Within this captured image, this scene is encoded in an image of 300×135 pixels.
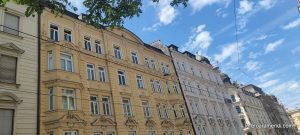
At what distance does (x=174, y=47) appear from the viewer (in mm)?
38562

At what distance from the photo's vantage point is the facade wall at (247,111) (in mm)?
55250

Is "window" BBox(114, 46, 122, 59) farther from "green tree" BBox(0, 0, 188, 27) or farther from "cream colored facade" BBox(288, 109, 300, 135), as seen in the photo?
"cream colored facade" BBox(288, 109, 300, 135)

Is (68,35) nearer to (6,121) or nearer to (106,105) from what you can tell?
(106,105)

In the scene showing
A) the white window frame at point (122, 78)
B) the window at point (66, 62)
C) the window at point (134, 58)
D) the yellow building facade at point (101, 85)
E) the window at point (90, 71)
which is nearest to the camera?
the yellow building facade at point (101, 85)

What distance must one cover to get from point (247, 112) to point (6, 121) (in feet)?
169

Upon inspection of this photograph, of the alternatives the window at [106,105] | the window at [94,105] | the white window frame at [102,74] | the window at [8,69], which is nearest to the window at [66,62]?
the window at [94,105]

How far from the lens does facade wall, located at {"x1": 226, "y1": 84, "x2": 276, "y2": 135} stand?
2175 inches

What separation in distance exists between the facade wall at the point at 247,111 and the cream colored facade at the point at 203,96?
401 inches

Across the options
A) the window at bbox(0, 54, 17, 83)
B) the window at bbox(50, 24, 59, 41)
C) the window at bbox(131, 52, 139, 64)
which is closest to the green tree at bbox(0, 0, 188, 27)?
Answer: the window at bbox(0, 54, 17, 83)

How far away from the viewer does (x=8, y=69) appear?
52.6ft

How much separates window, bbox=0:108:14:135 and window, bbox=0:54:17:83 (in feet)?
5.99

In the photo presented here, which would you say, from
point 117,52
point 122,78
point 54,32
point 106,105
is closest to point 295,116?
point 117,52

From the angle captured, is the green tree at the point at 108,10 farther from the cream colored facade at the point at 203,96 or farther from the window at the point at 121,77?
the cream colored facade at the point at 203,96

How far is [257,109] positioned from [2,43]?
61854 mm
